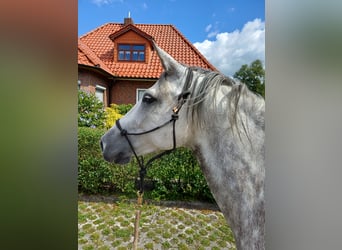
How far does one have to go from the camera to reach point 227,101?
0.86 meters

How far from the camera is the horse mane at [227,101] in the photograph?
85 centimetres

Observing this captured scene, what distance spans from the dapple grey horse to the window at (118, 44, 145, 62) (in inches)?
32.9

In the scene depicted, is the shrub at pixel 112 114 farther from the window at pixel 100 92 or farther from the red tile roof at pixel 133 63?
the red tile roof at pixel 133 63

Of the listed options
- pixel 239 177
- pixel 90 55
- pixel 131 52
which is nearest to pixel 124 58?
pixel 131 52

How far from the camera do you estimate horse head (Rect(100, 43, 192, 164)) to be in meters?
0.92

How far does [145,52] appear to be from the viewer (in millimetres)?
1626

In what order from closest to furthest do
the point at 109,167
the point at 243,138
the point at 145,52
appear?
1. the point at 243,138
2. the point at 145,52
3. the point at 109,167

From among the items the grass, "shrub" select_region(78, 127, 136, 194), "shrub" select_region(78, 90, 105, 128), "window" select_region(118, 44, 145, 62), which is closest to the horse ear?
"window" select_region(118, 44, 145, 62)

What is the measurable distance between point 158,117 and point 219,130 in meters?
0.29
